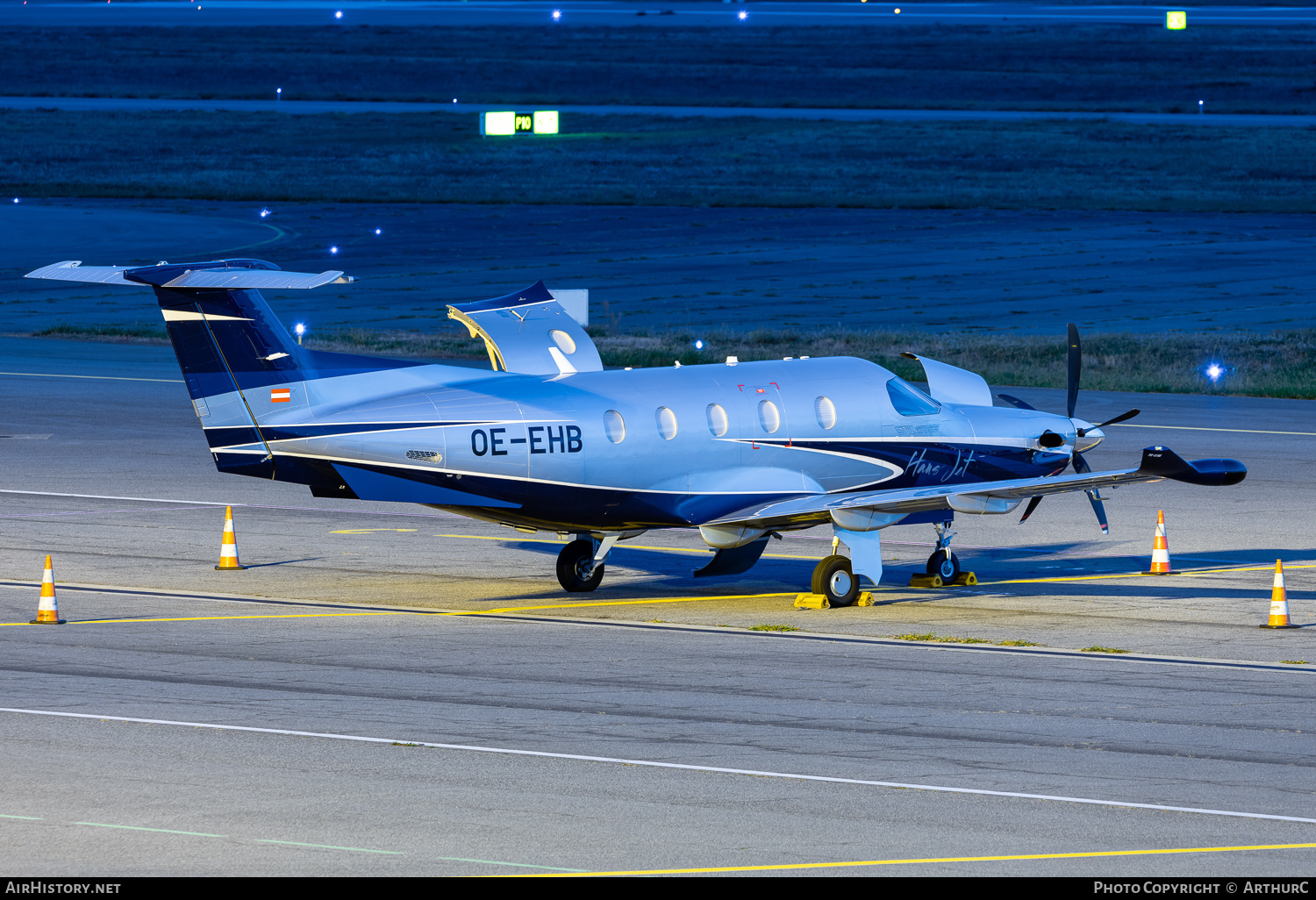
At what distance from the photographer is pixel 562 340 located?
81.1 feet

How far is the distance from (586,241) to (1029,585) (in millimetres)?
50826

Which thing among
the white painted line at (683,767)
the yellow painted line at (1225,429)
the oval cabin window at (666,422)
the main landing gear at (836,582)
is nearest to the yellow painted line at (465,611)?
the main landing gear at (836,582)

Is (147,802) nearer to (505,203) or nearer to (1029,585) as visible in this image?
(1029,585)

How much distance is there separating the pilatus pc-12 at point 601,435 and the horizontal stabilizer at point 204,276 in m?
0.04

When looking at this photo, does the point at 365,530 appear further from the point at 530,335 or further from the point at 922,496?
the point at 922,496

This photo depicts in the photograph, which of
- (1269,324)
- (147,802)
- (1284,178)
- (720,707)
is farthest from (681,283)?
(147,802)

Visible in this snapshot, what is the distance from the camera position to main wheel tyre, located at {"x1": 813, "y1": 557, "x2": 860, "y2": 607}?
24328 mm

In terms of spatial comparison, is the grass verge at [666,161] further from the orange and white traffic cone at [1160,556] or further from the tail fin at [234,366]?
the tail fin at [234,366]

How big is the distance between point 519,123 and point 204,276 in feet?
277

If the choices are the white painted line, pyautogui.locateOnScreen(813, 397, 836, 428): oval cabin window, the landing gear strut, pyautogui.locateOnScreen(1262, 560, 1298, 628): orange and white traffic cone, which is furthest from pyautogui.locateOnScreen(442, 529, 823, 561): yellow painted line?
the white painted line

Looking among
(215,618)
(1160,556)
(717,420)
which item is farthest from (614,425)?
(1160,556)

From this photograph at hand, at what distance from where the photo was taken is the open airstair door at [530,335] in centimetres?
2433

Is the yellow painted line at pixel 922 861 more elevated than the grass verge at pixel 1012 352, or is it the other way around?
the grass verge at pixel 1012 352

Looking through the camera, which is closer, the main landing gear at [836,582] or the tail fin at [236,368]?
the tail fin at [236,368]
